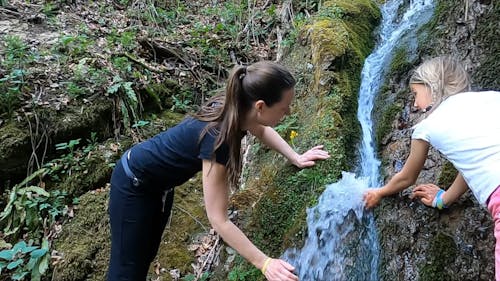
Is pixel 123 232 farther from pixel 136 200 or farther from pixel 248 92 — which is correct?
pixel 248 92

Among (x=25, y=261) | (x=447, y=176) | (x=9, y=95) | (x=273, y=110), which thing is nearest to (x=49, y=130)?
(x=9, y=95)

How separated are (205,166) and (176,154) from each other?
252mm

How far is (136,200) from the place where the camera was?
2.51 meters

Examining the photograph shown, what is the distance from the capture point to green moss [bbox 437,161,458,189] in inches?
111

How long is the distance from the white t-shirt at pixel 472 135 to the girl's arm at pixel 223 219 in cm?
98

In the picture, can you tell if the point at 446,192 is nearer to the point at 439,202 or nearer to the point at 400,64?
the point at 439,202

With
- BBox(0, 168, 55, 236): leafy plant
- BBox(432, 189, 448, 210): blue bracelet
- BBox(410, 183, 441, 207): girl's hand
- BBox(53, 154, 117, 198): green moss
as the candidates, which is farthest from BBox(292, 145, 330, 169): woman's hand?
BBox(0, 168, 55, 236): leafy plant

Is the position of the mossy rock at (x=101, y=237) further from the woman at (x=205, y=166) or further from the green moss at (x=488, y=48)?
the green moss at (x=488, y=48)

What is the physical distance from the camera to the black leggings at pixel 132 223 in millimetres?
2516

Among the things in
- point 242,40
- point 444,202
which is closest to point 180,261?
point 444,202

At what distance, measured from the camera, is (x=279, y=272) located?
83.5 inches

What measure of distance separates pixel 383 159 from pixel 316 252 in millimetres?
975

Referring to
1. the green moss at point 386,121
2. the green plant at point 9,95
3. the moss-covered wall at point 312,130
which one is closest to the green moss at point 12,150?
the green plant at point 9,95

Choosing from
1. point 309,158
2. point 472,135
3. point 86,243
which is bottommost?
point 86,243
